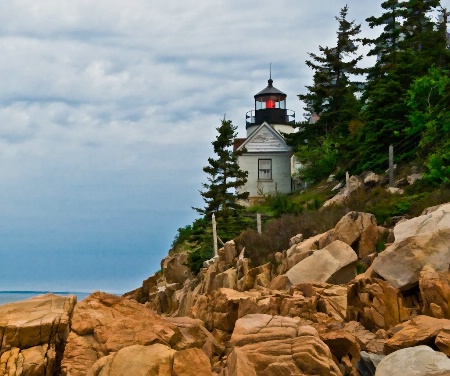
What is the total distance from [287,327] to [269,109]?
4320 cm

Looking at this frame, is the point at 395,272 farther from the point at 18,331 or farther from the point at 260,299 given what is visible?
the point at 18,331

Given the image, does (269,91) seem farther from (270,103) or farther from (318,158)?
(318,158)

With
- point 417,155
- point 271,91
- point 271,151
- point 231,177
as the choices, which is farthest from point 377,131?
point 271,91

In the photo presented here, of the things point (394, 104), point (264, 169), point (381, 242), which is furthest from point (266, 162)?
point (381, 242)

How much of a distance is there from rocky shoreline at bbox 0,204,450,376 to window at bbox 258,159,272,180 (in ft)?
98.1

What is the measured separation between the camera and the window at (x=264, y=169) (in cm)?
4944

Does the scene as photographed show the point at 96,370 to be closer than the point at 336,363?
Yes

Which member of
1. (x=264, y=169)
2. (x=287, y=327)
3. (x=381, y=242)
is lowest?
(x=287, y=327)

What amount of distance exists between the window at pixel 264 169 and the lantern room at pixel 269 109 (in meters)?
4.69

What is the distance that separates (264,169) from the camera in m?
49.5

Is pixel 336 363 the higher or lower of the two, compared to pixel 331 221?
lower

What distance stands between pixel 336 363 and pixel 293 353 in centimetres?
108

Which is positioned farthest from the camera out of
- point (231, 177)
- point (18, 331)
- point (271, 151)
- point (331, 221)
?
point (271, 151)

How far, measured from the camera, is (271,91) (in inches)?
2167
